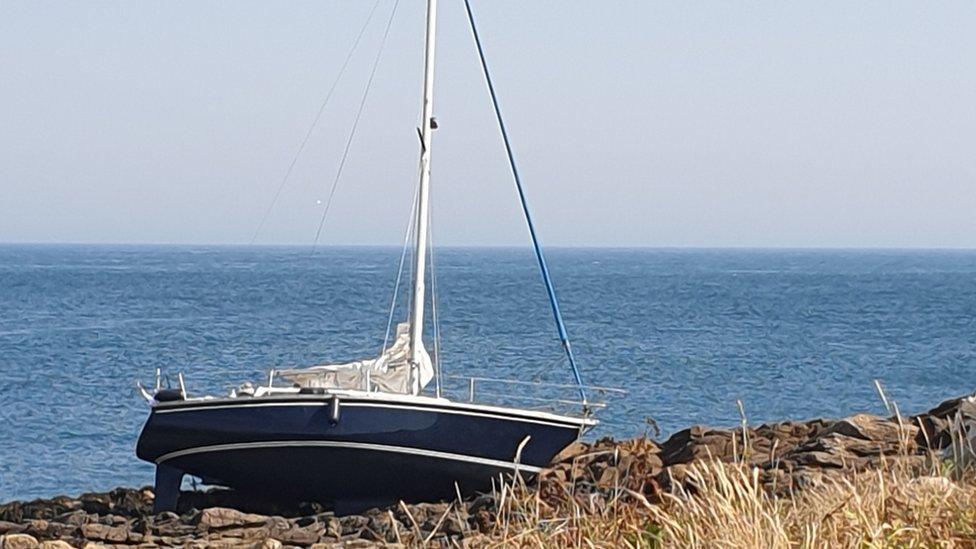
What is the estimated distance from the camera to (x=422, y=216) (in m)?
19.4

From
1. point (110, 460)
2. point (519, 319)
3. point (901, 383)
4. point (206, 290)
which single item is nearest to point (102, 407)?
point (110, 460)

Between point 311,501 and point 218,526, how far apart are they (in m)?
2.00

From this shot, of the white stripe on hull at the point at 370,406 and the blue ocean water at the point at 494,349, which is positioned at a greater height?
the white stripe on hull at the point at 370,406

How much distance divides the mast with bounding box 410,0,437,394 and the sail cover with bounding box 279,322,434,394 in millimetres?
131

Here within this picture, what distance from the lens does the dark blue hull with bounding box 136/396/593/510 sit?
54.6 feet

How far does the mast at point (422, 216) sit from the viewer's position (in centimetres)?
1867

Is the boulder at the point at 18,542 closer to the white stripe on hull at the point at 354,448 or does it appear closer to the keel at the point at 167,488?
the white stripe on hull at the point at 354,448

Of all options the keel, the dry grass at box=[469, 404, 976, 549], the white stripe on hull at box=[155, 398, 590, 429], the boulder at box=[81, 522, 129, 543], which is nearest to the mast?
the white stripe on hull at box=[155, 398, 590, 429]

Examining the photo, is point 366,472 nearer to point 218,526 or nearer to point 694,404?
point 218,526

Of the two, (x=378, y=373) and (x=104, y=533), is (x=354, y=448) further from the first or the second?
(x=104, y=533)

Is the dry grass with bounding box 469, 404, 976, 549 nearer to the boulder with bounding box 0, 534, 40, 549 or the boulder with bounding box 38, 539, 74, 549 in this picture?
the boulder with bounding box 38, 539, 74, 549

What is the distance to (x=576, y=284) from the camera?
122 m

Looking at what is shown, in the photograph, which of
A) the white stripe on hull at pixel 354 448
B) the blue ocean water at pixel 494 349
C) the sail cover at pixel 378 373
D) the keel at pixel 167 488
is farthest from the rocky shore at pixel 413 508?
the blue ocean water at pixel 494 349

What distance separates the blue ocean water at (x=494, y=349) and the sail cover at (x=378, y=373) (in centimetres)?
116
